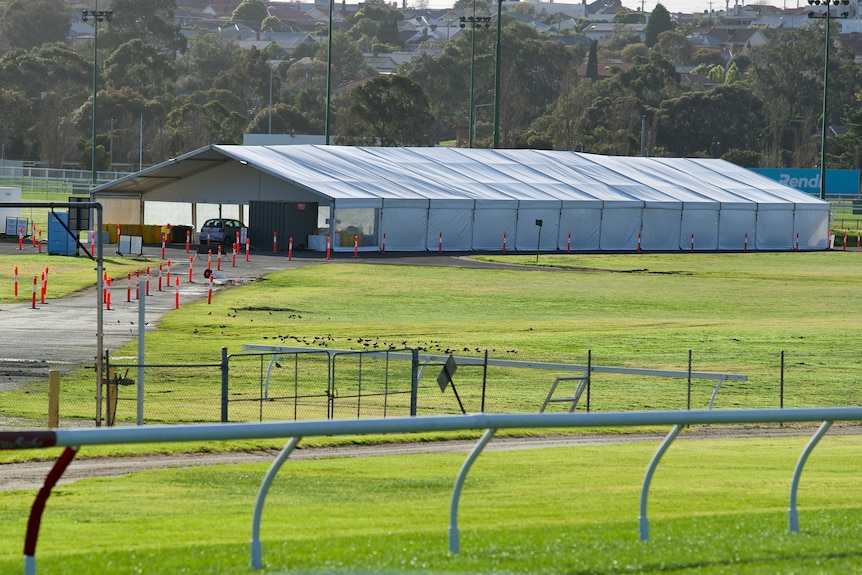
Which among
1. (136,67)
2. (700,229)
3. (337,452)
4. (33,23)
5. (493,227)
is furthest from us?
(33,23)

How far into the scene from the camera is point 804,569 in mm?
7945

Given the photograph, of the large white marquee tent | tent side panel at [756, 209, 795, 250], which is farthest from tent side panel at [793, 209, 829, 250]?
tent side panel at [756, 209, 795, 250]

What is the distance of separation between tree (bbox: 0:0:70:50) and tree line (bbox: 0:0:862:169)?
2020cm

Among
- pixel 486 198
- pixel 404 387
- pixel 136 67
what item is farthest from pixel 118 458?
pixel 136 67

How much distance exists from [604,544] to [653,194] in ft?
210

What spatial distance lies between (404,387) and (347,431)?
57.6ft

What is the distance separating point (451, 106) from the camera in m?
158

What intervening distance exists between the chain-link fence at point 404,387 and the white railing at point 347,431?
38.7 feet

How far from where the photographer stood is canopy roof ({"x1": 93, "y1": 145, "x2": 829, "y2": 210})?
208ft

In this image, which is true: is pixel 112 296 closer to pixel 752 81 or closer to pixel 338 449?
pixel 338 449

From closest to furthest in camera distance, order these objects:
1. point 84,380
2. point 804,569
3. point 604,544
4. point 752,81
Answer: point 804,569 → point 604,544 → point 84,380 → point 752,81

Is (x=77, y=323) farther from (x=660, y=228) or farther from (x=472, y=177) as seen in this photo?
(x=660, y=228)

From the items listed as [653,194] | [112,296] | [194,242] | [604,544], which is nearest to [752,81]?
[653,194]

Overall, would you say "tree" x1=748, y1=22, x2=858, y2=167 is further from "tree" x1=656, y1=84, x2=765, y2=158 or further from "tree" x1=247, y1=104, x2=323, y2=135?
"tree" x1=247, y1=104, x2=323, y2=135
